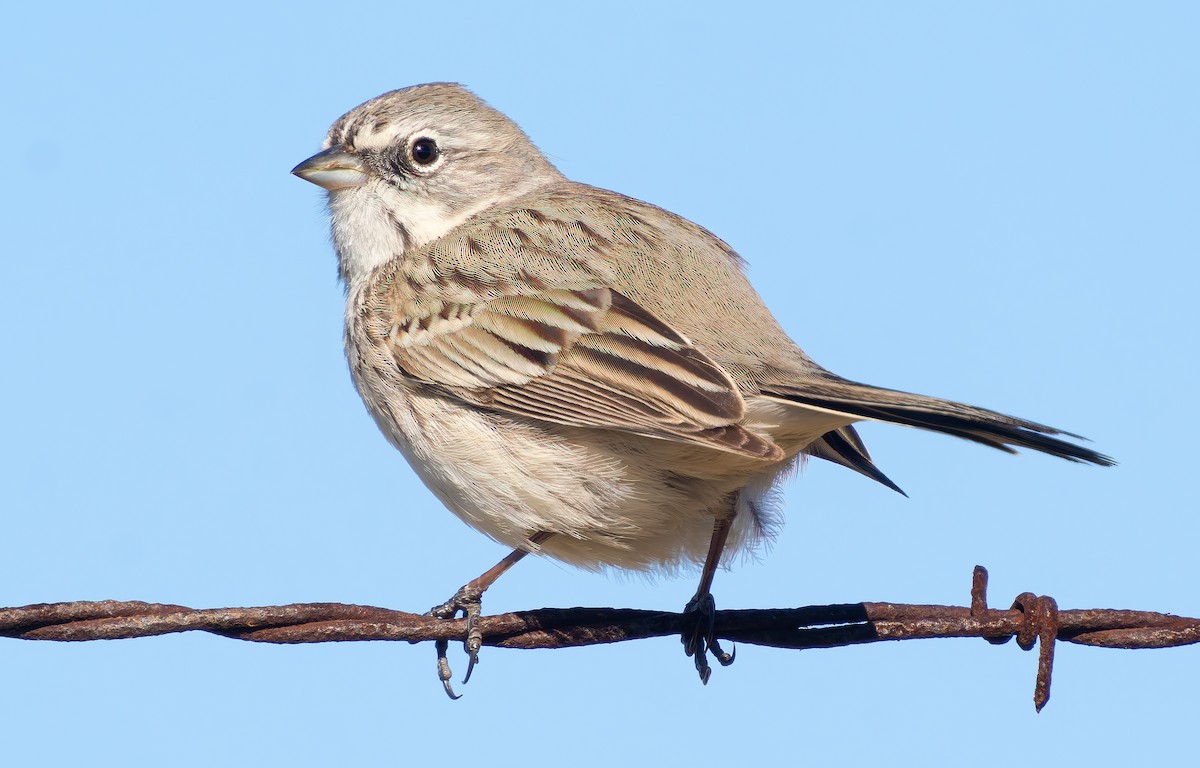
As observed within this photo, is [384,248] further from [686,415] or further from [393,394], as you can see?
[686,415]

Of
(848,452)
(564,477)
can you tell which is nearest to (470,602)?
(564,477)

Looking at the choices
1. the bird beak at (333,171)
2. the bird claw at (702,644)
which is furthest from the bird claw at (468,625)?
the bird beak at (333,171)

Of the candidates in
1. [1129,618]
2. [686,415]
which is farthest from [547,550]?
[1129,618]

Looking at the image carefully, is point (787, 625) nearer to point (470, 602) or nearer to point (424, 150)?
point (470, 602)

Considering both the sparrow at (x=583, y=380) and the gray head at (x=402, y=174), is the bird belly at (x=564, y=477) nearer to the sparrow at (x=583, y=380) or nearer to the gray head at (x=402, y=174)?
the sparrow at (x=583, y=380)

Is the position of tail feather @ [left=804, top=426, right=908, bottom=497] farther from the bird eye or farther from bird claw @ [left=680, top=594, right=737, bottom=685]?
the bird eye

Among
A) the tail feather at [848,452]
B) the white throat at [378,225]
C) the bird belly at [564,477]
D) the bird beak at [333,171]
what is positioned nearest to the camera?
the bird belly at [564,477]
